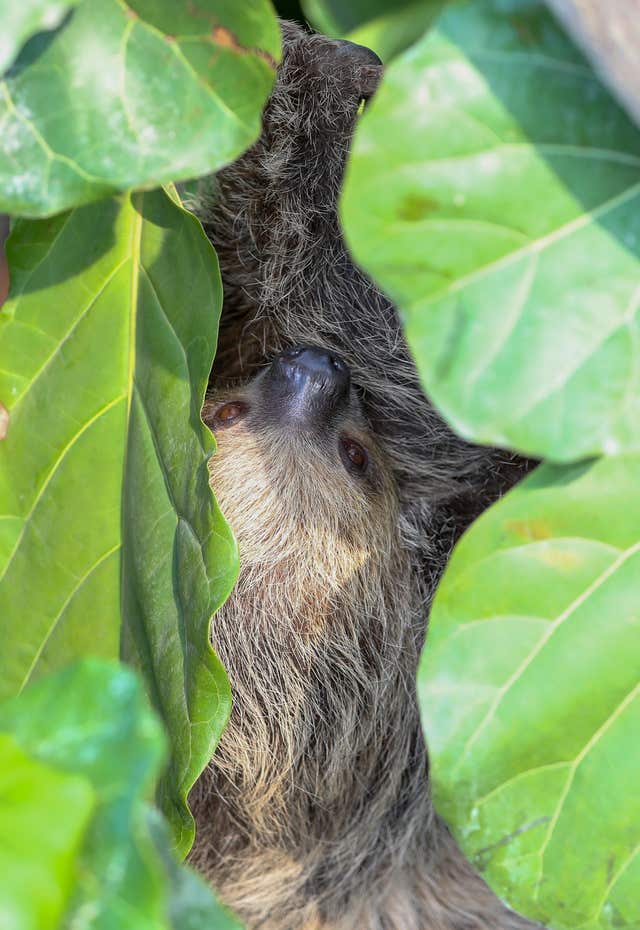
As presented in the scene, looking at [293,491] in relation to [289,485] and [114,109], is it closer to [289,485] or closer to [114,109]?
[289,485]

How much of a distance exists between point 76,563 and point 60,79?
29.8 inches

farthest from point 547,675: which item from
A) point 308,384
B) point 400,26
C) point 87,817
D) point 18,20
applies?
point 308,384

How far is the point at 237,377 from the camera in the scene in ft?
10.0

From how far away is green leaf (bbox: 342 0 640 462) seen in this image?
3.75 feet

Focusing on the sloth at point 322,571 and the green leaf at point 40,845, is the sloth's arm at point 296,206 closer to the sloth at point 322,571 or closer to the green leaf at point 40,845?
the sloth at point 322,571

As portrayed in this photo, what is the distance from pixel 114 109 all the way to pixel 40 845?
0.88m

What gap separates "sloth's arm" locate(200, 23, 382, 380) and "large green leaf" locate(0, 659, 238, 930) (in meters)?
1.85

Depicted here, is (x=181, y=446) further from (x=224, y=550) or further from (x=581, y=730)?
(x=581, y=730)

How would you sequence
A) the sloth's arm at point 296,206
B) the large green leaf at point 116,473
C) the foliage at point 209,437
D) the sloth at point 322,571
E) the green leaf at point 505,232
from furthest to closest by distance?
1. the sloth at point 322,571
2. the sloth's arm at point 296,206
3. the large green leaf at point 116,473
4. the green leaf at point 505,232
5. the foliage at point 209,437

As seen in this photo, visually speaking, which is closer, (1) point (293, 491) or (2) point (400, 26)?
(2) point (400, 26)

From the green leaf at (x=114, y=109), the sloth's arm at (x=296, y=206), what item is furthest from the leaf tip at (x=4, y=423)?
the sloth's arm at (x=296, y=206)

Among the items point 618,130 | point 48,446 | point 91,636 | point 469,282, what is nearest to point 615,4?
point 618,130

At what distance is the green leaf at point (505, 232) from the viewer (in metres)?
1.14

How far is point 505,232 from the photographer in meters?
1.17
